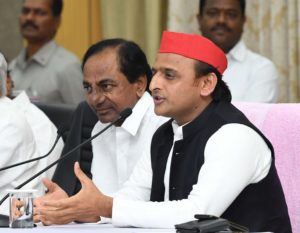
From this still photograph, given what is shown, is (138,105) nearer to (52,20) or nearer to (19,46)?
(52,20)

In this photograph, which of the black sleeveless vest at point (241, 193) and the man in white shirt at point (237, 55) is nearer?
the black sleeveless vest at point (241, 193)

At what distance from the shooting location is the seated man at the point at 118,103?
4559 millimetres

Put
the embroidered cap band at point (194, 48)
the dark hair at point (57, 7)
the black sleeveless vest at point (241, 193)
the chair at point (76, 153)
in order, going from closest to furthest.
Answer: the black sleeveless vest at point (241, 193) < the embroidered cap band at point (194, 48) < the chair at point (76, 153) < the dark hair at point (57, 7)

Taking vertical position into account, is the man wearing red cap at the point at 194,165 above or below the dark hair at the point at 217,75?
below

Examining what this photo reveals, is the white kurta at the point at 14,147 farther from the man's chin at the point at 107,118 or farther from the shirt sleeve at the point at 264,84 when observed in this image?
the shirt sleeve at the point at 264,84

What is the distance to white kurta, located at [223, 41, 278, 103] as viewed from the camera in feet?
18.6

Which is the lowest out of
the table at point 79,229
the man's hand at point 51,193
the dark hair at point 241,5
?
the table at point 79,229

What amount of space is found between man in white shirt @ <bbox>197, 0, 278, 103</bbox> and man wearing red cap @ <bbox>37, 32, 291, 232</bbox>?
1.86m

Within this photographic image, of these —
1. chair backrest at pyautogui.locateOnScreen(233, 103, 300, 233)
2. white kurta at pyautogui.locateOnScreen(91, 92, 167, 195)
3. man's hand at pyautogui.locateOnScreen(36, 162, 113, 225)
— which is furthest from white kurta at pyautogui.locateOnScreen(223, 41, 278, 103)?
man's hand at pyautogui.locateOnScreen(36, 162, 113, 225)

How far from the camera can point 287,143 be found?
3.99 m

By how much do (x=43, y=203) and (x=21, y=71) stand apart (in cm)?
341

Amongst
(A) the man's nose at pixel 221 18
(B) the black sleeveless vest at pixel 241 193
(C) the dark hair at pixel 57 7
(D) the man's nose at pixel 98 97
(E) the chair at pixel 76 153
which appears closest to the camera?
(B) the black sleeveless vest at pixel 241 193

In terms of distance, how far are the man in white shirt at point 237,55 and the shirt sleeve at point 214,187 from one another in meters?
2.16

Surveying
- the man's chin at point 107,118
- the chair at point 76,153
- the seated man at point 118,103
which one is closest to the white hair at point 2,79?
the chair at point 76,153
